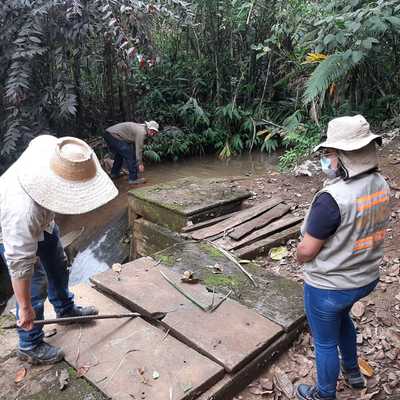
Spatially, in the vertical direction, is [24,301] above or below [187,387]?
above

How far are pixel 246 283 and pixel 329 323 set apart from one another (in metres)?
1.36

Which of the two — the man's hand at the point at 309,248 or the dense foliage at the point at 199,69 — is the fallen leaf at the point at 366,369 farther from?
the dense foliage at the point at 199,69

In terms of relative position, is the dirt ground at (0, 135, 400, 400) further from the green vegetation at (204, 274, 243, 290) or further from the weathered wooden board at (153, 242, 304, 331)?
the green vegetation at (204, 274, 243, 290)

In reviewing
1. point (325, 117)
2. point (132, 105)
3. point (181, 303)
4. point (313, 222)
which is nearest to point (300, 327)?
point (181, 303)

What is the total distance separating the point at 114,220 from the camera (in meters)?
6.40

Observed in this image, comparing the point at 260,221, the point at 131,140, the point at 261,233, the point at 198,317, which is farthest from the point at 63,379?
the point at 131,140

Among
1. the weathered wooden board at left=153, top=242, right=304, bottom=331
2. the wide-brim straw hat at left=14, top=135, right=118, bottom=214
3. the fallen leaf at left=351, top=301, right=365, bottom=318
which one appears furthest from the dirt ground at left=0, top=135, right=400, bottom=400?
the wide-brim straw hat at left=14, top=135, right=118, bottom=214

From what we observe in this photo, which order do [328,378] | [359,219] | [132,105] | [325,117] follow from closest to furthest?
[359,219] < [328,378] < [325,117] < [132,105]

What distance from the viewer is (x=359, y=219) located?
198 centimetres

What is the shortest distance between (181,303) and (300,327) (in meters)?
0.91

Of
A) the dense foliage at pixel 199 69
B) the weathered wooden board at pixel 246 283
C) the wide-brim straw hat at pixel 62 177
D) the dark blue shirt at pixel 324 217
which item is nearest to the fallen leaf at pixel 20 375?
the wide-brim straw hat at pixel 62 177

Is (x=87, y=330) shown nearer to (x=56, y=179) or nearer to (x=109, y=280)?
(x=109, y=280)

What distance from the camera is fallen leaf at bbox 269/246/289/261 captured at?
4.18 m

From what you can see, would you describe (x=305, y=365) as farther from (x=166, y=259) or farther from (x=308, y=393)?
(x=166, y=259)
